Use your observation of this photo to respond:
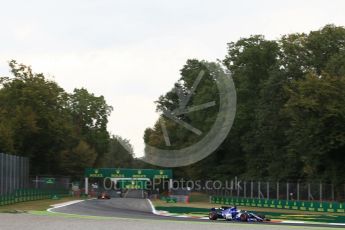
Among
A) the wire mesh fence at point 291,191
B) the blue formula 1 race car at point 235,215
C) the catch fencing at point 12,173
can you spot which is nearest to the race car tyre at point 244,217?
the blue formula 1 race car at point 235,215

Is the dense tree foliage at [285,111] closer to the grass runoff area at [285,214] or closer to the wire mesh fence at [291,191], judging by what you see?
the wire mesh fence at [291,191]

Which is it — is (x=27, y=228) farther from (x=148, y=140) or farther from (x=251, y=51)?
(x=148, y=140)

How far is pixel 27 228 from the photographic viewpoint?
2484 centimetres

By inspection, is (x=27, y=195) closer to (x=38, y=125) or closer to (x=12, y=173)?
(x=12, y=173)

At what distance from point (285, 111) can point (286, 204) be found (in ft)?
53.3

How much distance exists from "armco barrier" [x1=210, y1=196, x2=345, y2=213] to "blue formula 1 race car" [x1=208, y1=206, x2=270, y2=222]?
1398 centimetres

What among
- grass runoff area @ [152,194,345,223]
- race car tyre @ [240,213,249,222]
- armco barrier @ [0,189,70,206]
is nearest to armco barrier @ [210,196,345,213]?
grass runoff area @ [152,194,345,223]

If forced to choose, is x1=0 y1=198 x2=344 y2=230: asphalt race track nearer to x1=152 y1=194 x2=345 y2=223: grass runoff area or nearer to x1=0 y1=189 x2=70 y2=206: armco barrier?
x1=152 y1=194 x2=345 y2=223: grass runoff area

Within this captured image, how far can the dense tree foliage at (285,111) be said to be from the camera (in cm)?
5984

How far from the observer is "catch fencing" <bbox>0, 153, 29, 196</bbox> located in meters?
55.9

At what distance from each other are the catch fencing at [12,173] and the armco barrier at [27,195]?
0.73 meters

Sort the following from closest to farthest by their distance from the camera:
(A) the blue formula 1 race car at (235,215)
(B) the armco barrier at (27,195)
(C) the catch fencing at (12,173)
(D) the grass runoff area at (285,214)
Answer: (A) the blue formula 1 race car at (235,215)
(D) the grass runoff area at (285,214)
(B) the armco barrier at (27,195)
(C) the catch fencing at (12,173)

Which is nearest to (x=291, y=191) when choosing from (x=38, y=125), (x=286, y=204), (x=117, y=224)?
(x=286, y=204)

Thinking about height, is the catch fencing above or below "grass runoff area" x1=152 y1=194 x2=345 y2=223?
above
